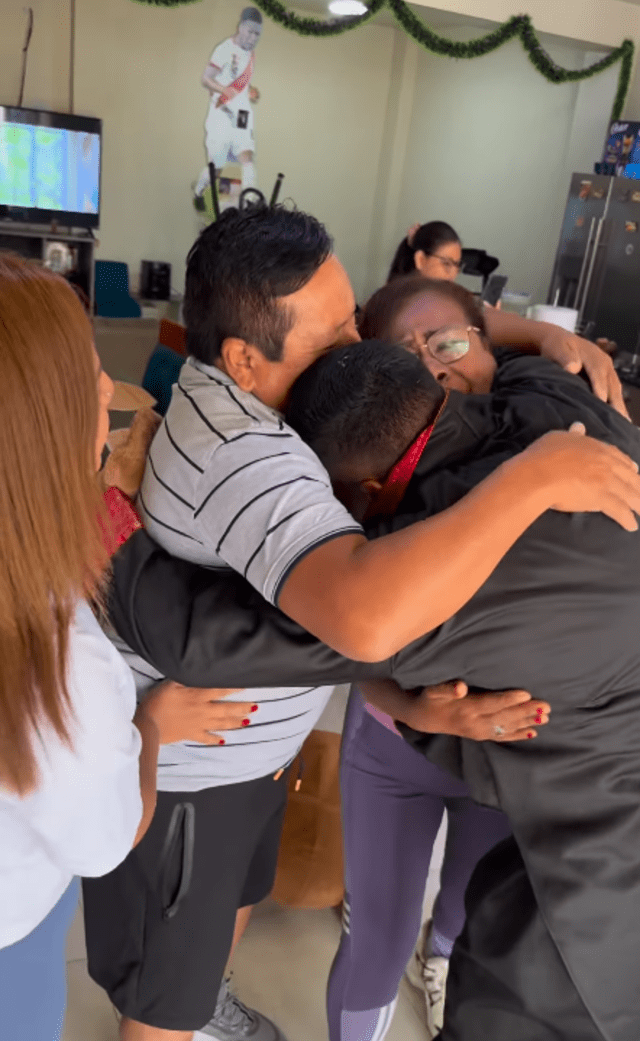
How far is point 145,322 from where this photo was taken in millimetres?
6672

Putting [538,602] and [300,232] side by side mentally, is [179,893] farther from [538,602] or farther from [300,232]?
[300,232]

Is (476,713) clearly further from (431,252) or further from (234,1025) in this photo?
(431,252)

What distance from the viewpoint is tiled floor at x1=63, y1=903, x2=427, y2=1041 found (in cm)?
188

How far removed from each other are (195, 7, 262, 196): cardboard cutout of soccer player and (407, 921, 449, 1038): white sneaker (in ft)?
18.4

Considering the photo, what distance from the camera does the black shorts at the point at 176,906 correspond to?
131 cm

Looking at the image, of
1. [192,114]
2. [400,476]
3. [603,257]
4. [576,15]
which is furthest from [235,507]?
[192,114]

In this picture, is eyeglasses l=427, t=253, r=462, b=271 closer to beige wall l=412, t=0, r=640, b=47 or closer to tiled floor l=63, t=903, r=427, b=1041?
tiled floor l=63, t=903, r=427, b=1041

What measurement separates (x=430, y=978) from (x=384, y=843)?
60 cm

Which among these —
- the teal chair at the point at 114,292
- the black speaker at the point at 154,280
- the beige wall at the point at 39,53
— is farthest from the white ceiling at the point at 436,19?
the teal chair at the point at 114,292

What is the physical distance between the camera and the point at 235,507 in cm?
98

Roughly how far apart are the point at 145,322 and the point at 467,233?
135 inches

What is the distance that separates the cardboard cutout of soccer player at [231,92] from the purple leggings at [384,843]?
18.5 ft

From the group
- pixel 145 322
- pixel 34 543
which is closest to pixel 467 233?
pixel 145 322

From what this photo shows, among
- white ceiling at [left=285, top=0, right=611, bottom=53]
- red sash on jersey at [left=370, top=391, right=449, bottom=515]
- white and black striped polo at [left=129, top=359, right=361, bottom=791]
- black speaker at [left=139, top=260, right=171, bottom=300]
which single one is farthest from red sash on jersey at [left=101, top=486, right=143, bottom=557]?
black speaker at [left=139, top=260, right=171, bottom=300]
